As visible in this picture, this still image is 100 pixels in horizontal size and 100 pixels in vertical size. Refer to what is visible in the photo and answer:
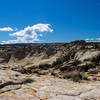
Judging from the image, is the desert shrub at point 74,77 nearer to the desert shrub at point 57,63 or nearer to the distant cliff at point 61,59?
the distant cliff at point 61,59

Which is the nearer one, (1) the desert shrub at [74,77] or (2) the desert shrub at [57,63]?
(1) the desert shrub at [74,77]

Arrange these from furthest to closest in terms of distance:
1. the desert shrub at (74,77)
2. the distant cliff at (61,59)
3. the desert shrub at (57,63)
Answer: the desert shrub at (57,63), the distant cliff at (61,59), the desert shrub at (74,77)

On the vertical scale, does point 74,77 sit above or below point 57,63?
above

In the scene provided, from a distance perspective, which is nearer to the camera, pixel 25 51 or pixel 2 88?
pixel 2 88

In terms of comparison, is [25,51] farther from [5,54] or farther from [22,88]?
[22,88]

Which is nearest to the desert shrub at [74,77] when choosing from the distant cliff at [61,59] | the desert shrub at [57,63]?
the distant cliff at [61,59]

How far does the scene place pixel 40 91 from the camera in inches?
196

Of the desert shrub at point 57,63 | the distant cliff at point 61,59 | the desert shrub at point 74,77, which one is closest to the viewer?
the desert shrub at point 74,77

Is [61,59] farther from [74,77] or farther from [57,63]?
[74,77]

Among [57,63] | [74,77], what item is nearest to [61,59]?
[57,63]

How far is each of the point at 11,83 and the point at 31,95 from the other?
137cm

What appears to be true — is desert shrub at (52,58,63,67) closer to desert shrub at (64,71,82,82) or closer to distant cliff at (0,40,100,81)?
distant cliff at (0,40,100,81)

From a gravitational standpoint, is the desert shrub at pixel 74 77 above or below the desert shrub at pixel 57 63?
above

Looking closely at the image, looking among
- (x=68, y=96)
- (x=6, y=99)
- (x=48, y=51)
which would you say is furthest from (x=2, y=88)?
(x=48, y=51)
